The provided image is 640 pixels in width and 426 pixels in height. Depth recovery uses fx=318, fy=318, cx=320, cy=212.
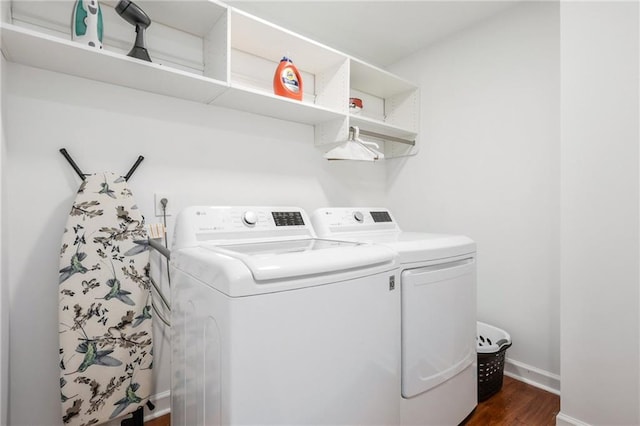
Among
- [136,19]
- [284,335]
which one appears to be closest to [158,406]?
[284,335]

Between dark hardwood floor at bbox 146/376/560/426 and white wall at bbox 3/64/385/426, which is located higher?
white wall at bbox 3/64/385/426

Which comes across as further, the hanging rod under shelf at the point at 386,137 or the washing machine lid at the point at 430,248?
the hanging rod under shelf at the point at 386,137

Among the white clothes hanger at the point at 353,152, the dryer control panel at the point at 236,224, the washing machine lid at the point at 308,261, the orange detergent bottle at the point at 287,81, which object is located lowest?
the washing machine lid at the point at 308,261

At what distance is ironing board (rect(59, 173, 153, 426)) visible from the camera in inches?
54.0

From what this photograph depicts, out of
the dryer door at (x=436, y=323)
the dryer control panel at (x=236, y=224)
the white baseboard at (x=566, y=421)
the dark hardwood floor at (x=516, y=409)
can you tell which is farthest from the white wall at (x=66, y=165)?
the white baseboard at (x=566, y=421)

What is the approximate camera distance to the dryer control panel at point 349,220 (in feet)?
6.15

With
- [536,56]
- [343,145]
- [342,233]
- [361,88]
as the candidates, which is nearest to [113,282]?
[342,233]

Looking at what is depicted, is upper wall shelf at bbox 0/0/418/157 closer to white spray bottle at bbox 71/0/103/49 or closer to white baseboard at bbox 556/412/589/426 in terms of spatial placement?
white spray bottle at bbox 71/0/103/49

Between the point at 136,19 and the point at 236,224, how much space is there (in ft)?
3.33

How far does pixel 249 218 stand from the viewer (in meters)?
1.59

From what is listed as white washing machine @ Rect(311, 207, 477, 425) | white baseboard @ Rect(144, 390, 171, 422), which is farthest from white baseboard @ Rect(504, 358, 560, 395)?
white baseboard @ Rect(144, 390, 171, 422)

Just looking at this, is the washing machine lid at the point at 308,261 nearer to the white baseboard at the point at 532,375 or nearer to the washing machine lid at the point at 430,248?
the washing machine lid at the point at 430,248

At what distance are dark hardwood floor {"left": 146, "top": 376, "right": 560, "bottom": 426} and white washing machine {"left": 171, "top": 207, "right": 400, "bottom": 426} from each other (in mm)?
691

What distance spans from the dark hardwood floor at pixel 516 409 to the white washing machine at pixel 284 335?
691 millimetres
